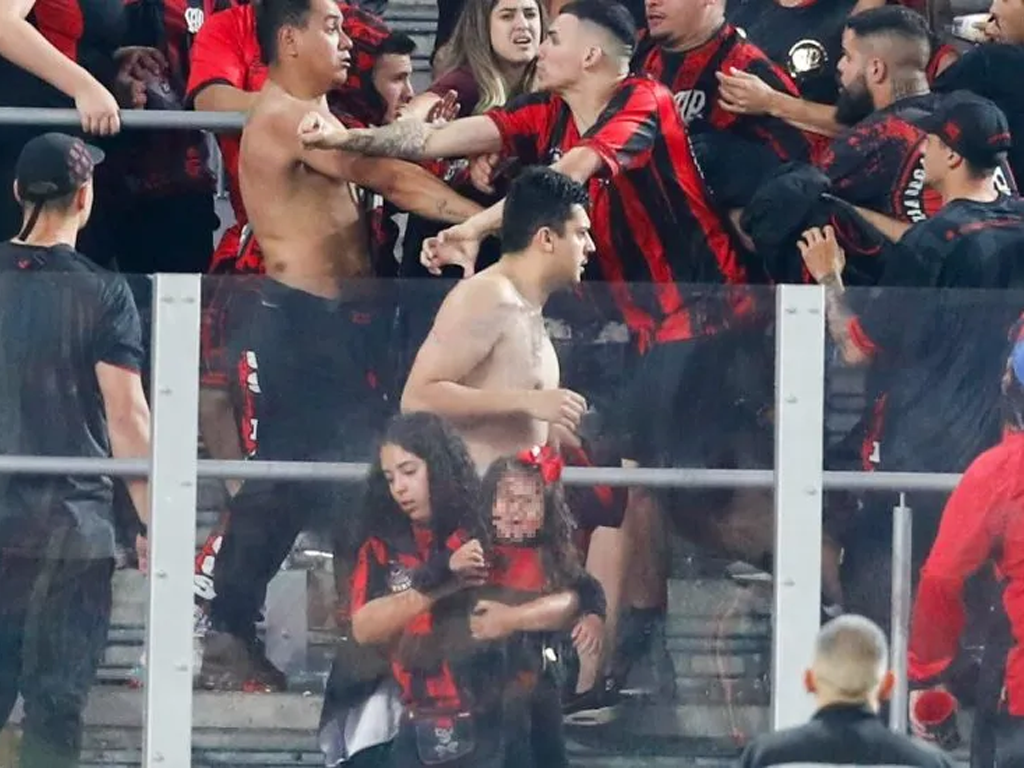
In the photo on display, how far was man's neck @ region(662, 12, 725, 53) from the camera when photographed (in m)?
8.66

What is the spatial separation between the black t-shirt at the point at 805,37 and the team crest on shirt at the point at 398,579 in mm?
2125

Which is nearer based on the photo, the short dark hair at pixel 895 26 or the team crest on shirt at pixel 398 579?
the team crest on shirt at pixel 398 579

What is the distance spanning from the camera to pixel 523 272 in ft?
25.1

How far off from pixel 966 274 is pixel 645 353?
90 centimetres

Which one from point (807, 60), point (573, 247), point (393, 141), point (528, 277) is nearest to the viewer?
point (528, 277)

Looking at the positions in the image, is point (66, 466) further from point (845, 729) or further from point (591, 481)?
point (845, 729)

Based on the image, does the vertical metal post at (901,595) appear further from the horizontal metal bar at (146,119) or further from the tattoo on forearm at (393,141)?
the horizontal metal bar at (146,119)

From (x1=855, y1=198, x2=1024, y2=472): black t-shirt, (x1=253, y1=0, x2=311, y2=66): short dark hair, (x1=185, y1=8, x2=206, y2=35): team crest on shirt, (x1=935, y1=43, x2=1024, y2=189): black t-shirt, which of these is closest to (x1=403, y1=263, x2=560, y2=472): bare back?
(x1=855, y1=198, x2=1024, y2=472): black t-shirt

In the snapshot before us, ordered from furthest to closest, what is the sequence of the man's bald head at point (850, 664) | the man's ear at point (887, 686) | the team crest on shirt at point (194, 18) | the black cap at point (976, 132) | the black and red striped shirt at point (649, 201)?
the team crest on shirt at point (194, 18), the black and red striped shirt at point (649, 201), the black cap at point (976, 132), the man's ear at point (887, 686), the man's bald head at point (850, 664)

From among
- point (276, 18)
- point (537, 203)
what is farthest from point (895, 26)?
point (276, 18)

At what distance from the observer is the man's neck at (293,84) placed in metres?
8.70

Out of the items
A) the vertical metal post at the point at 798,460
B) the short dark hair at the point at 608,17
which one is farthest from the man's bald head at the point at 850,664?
the short dark hair at the point at 608,17

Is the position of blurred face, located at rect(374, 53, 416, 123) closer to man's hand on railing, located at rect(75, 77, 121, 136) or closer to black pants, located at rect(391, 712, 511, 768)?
man's hand on railing, located at rect(75, 77, 121, 136)

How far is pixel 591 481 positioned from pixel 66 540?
115cm
